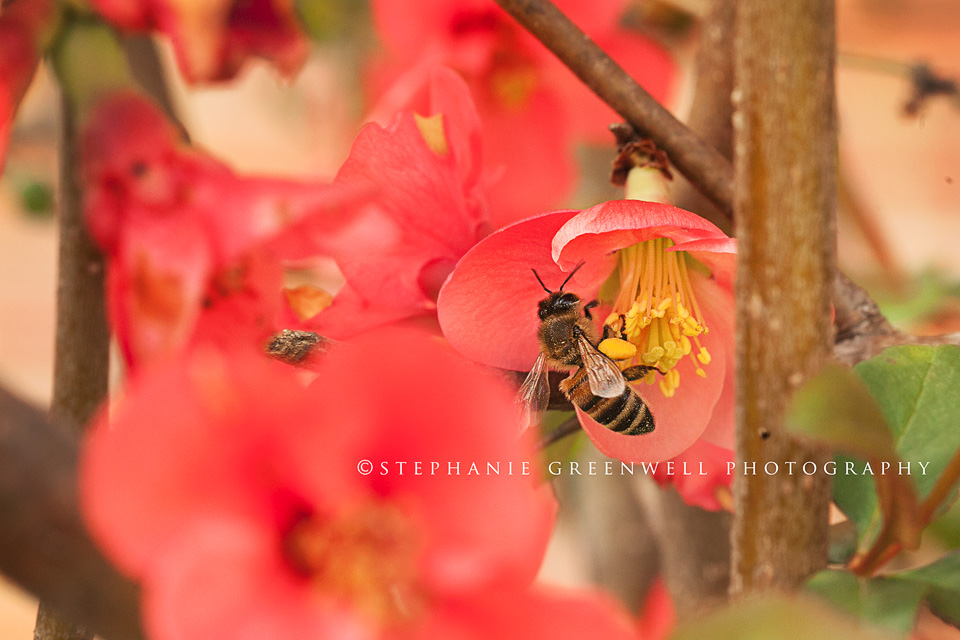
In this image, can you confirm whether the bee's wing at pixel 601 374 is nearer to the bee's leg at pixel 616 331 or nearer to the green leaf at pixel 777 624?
the bee's leg at pixel 616 331

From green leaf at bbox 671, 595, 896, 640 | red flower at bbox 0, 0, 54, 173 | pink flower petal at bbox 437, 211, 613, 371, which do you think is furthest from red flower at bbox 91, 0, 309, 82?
green leaf at bbox 671, 595, 896, 640

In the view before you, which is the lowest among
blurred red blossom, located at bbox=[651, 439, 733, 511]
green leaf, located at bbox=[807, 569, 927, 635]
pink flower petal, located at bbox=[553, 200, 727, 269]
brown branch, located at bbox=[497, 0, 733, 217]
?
green leaf, located at bbox=[807, 569, 927, 635]

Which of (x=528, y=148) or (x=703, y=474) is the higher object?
(x=528, y=148)

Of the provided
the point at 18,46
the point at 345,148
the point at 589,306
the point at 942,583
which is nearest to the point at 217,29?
the point at 18,46

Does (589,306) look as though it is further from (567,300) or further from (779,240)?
(779,240)

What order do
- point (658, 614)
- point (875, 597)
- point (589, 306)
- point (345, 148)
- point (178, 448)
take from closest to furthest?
point (178, 448) → point (875, 597) → point (589, 306) → point (658, 614) → point (345, 148)

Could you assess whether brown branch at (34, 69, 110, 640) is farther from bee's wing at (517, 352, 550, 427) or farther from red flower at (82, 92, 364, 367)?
bee's wing at (517, 352, 550, 427)

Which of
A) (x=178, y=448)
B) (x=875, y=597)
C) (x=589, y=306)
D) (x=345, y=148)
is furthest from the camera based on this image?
(x=345, y=148)

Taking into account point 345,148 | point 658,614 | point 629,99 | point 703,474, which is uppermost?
point 345,148

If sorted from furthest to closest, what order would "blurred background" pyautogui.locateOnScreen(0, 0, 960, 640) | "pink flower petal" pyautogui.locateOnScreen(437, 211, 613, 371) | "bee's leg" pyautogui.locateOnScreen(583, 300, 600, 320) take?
"blurred background" pyautogui.locateOnScreen(0, 0, 960, 640) → "bee's leg" pyautogui.locateOnScreen(583, 300, 600, 320) → "pink flower petal" pyautogui.locateOnScreen(437, 211, 613, 371)
